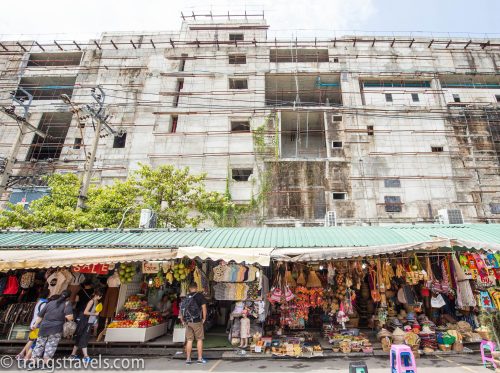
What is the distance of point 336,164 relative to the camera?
20906 mm

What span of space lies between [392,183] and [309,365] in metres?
16.6

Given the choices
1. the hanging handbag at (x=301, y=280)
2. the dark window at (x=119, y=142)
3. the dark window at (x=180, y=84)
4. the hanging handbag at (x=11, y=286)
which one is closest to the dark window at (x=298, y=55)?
the dark window at (x=180, y=84)

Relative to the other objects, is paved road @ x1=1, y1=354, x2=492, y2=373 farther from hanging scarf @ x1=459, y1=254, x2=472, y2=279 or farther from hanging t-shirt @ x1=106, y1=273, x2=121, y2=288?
hanging t-shirt @ x1=106, y1=273, x2=121, y2=288

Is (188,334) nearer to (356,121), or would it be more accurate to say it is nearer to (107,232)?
(107,232)

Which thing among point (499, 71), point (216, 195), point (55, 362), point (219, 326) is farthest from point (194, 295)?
point (499, 71)

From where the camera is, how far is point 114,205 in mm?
15289

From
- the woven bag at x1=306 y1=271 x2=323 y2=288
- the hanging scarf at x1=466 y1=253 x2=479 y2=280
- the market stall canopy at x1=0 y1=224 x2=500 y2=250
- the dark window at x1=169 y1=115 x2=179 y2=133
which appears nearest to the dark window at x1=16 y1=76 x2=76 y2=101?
the dark window at x1=169 y1=115 x2=179 y2=133

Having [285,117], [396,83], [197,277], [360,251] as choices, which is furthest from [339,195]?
[197,277]

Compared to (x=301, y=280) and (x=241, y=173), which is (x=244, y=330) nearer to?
(x=301, y=280)

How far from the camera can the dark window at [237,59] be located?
2569cm

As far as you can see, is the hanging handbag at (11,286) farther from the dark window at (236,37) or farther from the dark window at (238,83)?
the dark window at (236,37)

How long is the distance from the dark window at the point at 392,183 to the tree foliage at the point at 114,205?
457 inches

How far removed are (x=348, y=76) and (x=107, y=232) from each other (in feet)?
72.7

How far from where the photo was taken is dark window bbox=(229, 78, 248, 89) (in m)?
25.0
